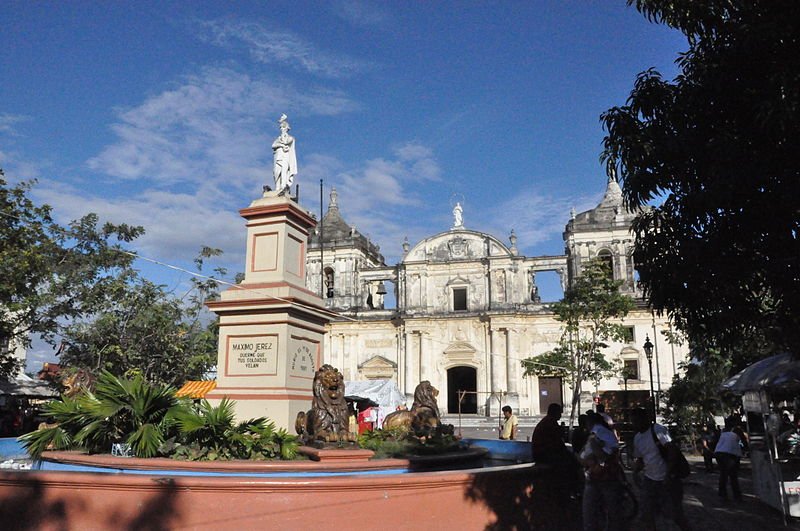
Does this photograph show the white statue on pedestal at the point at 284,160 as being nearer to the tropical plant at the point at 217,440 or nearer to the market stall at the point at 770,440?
the tropical plant at the point at 217,440

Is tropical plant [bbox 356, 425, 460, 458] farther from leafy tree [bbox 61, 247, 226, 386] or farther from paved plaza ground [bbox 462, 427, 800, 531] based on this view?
leafy tree [bbox 61, 247, 226, 386]

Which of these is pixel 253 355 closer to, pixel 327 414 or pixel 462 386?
pixel 327 414

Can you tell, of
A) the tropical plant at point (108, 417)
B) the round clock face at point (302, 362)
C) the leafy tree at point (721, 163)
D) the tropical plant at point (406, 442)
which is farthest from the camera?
the round clock face at point (302, 362)

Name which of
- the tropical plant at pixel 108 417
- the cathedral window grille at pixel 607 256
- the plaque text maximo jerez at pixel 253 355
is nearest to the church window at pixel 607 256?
the cathedral window grille at pixel 607 256

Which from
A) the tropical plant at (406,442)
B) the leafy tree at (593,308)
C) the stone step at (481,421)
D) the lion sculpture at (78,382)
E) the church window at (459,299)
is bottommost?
the stone step at (481,421)

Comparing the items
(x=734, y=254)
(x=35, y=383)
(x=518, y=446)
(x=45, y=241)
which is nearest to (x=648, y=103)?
(x=734, y=254)

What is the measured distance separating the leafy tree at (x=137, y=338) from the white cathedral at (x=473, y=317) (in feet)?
33.9

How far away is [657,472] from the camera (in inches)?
252

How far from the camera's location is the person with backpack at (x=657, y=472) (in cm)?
636

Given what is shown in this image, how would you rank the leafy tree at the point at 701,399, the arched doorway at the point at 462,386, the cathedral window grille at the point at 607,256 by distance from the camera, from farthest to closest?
1. the arched doorway at the point at 462,386
2. the cathedral window grille at the point at 607,256
3. the leafy tree at the point at 701,399

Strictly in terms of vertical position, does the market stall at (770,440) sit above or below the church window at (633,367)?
below

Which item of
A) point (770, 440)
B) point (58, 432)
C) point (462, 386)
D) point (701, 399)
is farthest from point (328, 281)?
point (58, 432)

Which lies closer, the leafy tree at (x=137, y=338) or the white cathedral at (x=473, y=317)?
the leafy tree at (x=137, y=338)

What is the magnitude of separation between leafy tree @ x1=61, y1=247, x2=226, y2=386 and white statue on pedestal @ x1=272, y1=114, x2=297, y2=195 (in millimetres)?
14507
